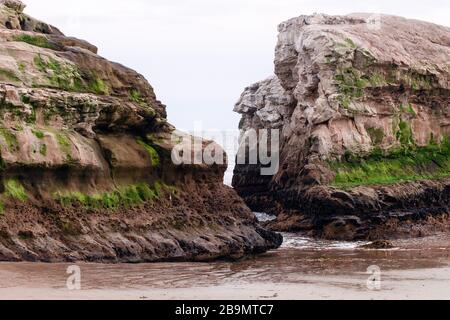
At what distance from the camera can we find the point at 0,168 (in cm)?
2177

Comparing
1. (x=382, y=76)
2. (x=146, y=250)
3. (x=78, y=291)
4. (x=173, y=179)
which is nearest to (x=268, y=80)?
(x=382, y=76)

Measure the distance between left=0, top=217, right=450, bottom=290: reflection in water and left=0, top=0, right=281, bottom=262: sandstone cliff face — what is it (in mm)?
1339

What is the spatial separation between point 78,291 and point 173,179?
1104cm

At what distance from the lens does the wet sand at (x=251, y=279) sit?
16.5 m

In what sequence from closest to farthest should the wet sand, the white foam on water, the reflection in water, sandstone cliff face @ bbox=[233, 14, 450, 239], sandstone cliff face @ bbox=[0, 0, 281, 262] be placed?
A: the wet sand, the reflection in water, sandstone cliff face @ bbox=[0, 0, 281, 262], the white foam on water, sandstone cliff face @ bbox=[233, 14, 450, 239]

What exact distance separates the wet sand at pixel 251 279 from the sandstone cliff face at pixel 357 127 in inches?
364

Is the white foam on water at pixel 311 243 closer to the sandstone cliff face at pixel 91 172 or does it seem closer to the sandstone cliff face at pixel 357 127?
the sandstone cliff face at pixel 357 127

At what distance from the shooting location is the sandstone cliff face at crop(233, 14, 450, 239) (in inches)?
1441

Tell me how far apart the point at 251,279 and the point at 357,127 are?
20.4 meters

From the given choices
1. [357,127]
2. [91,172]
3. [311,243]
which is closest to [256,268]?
[91,172]

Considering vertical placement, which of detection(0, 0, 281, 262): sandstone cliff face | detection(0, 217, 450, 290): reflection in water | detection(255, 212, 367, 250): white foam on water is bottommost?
detection(255, 212, 367, 250): white foam on water

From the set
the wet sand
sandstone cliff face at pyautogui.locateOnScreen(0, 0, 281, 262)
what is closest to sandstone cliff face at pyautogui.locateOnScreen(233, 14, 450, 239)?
sandstone cliff face at pyautogui.locateOnScreen(0, 0, 281, 262)

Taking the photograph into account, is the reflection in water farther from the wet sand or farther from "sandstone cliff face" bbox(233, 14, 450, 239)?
"sandstone cliff face" bbox(233, 14, 450, 239)

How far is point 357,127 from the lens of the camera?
3975 centimetres
